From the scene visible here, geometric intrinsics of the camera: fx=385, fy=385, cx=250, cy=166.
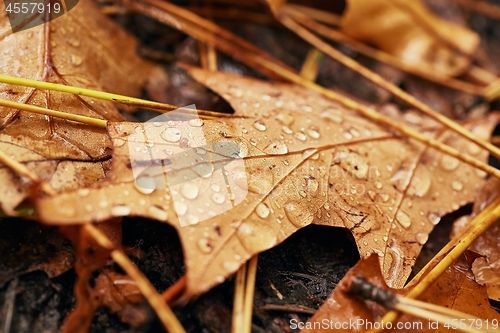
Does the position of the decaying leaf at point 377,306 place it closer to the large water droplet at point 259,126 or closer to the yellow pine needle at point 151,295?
the yellow pine needle at point 151,295

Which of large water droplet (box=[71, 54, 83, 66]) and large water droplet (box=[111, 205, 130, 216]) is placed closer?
large water droplet (box=[111, 205, 130, 216])

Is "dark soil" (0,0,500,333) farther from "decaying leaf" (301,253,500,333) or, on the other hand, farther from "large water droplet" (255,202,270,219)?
"large water droplet" (255,202,270,219)

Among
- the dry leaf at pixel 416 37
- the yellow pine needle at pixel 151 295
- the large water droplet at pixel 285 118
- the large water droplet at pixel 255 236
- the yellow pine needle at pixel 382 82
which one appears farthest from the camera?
the dry leaf at pixel 416 37

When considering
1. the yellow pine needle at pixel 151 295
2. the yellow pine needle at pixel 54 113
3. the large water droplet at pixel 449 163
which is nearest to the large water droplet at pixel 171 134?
the yellow pine needle at pixel 54 113

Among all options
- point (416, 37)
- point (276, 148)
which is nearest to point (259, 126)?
point (276, 148)

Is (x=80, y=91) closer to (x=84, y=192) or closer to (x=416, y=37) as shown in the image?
(x=84, y=192)

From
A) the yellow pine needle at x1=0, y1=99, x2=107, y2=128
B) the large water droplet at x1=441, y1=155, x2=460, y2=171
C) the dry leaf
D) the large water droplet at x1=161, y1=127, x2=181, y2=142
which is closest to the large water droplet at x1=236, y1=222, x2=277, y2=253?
the large water droplet at x1=161, y1=127, x2=181, y2=142
